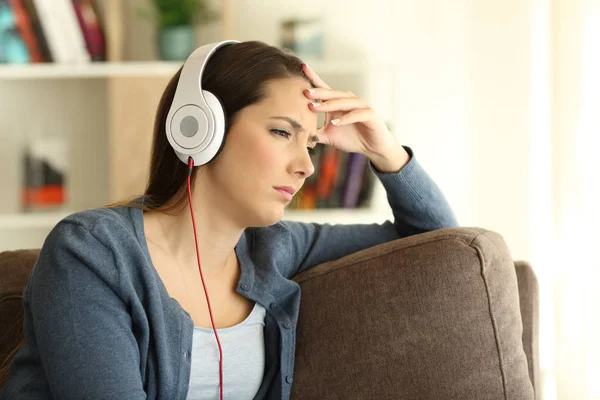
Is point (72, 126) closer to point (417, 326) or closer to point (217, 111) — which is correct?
point (217, 111)

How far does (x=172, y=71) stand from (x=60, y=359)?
5.78ft

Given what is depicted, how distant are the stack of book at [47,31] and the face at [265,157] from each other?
1.61 m

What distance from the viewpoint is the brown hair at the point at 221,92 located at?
1309 mm

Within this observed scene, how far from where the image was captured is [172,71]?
2697mm

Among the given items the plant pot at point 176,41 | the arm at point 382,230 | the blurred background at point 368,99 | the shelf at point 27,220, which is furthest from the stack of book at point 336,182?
the arm at point 382,230

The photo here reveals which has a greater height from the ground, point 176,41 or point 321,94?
point 176,41

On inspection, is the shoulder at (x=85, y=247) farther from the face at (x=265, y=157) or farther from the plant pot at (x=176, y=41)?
the plant pot at (x=176, y=41)

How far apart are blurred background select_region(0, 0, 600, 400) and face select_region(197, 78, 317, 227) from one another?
944mm

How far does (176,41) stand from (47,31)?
17.8 inches

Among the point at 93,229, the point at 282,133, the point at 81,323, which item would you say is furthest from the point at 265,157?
the point at 81,323

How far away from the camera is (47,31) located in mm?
2684

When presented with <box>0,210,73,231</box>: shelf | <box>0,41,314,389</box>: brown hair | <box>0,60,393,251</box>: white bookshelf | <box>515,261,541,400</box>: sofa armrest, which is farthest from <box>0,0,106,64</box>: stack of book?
<box>515,261,541,400</box>: sofa armrest

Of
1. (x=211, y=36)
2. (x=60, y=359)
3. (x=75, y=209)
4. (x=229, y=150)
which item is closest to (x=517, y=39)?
(x=211, y=36)

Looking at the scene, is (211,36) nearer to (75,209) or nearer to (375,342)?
(75,209)
